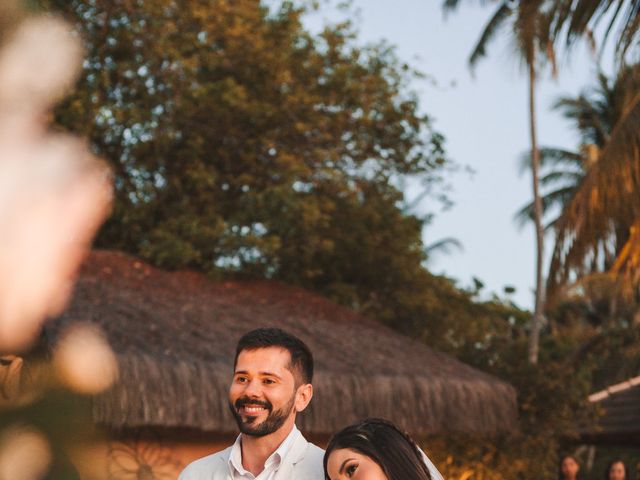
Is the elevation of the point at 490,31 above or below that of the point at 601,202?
above

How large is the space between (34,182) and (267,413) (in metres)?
1.45

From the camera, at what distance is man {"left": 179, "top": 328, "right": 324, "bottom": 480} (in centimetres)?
191

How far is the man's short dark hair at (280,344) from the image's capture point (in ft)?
6.43

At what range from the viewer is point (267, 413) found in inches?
75.5

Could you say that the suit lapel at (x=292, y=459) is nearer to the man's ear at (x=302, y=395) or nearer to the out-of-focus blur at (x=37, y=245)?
the man's ear at (x=302, y=395)

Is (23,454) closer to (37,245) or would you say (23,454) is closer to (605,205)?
(37,245)

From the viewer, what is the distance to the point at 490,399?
984 centimetres

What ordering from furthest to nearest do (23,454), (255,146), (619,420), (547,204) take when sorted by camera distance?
(547,204), (619,420), (255,146), (23,454)

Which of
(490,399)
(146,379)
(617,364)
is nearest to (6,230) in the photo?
(146,379)

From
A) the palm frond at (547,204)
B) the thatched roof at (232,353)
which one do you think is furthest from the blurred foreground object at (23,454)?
the palm frond at (547,204)

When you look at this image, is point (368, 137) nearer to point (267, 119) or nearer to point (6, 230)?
point (267, 119)

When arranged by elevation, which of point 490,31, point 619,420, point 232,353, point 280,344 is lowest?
point 280,344

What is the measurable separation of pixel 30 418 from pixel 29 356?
0.03 m

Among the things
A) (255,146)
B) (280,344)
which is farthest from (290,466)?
(255,146)
